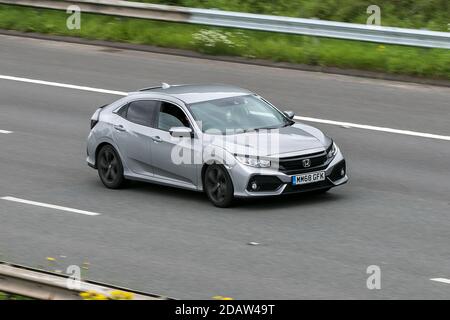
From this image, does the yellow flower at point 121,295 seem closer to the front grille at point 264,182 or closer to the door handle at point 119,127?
the front grille at point 264,182

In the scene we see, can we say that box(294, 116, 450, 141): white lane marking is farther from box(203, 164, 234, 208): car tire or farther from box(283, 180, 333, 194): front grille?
box(203, 164, 234, 208): car tire

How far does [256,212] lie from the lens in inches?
584

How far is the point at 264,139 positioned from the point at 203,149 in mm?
800

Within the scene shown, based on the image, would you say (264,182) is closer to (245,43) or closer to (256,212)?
(256,212)

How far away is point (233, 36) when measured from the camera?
24484 millimetres

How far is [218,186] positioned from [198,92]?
5.76ft

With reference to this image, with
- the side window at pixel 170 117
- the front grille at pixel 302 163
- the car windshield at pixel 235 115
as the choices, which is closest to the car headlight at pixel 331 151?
the front grille at pixel 302 163

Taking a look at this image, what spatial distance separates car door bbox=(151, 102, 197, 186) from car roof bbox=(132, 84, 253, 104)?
216 millimetres

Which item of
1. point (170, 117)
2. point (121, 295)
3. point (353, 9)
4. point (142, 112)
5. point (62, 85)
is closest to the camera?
point (121, 295)

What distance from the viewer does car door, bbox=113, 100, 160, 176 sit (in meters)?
16.0

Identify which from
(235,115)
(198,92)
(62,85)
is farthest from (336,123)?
(62,85)

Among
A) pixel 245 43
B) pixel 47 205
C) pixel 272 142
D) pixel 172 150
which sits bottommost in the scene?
pixel 47 205

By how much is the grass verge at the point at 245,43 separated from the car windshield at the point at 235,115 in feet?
22.4
